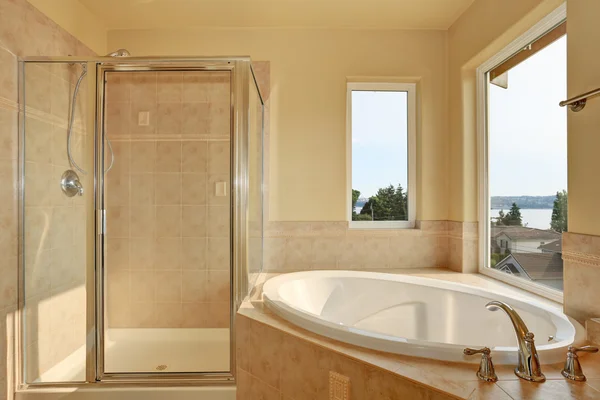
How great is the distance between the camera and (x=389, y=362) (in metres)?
1.11

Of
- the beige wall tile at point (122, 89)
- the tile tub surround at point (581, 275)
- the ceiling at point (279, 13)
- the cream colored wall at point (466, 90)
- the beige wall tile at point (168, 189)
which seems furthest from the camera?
the beige wall tile at point (168, 189)

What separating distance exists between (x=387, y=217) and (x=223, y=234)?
129cm

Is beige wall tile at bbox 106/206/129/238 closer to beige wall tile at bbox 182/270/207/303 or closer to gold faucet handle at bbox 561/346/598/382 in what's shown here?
beige wall tile at bbox 182/270/207/303

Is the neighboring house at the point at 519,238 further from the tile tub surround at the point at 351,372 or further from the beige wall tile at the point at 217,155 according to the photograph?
the beige wall tile at the point at 217,155

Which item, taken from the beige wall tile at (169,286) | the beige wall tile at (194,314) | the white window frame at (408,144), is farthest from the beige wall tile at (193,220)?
the white window frame at (408,144)

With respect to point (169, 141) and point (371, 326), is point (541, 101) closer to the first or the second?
point (371, 326)

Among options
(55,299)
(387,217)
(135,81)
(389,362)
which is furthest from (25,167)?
(387,217)

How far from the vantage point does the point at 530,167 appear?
1.97 meters

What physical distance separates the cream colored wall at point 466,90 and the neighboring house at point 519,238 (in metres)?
0.23

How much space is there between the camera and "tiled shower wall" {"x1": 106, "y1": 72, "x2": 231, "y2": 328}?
8.29 feet

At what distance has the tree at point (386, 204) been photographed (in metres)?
2.76

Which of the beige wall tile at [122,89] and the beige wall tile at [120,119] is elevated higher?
the beige wall tile at [122,89]

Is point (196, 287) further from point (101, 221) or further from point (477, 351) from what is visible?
point (477, 351)

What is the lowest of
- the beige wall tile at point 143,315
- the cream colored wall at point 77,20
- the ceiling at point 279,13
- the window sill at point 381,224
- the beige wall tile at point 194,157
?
the beige wall tile at point 143,315
